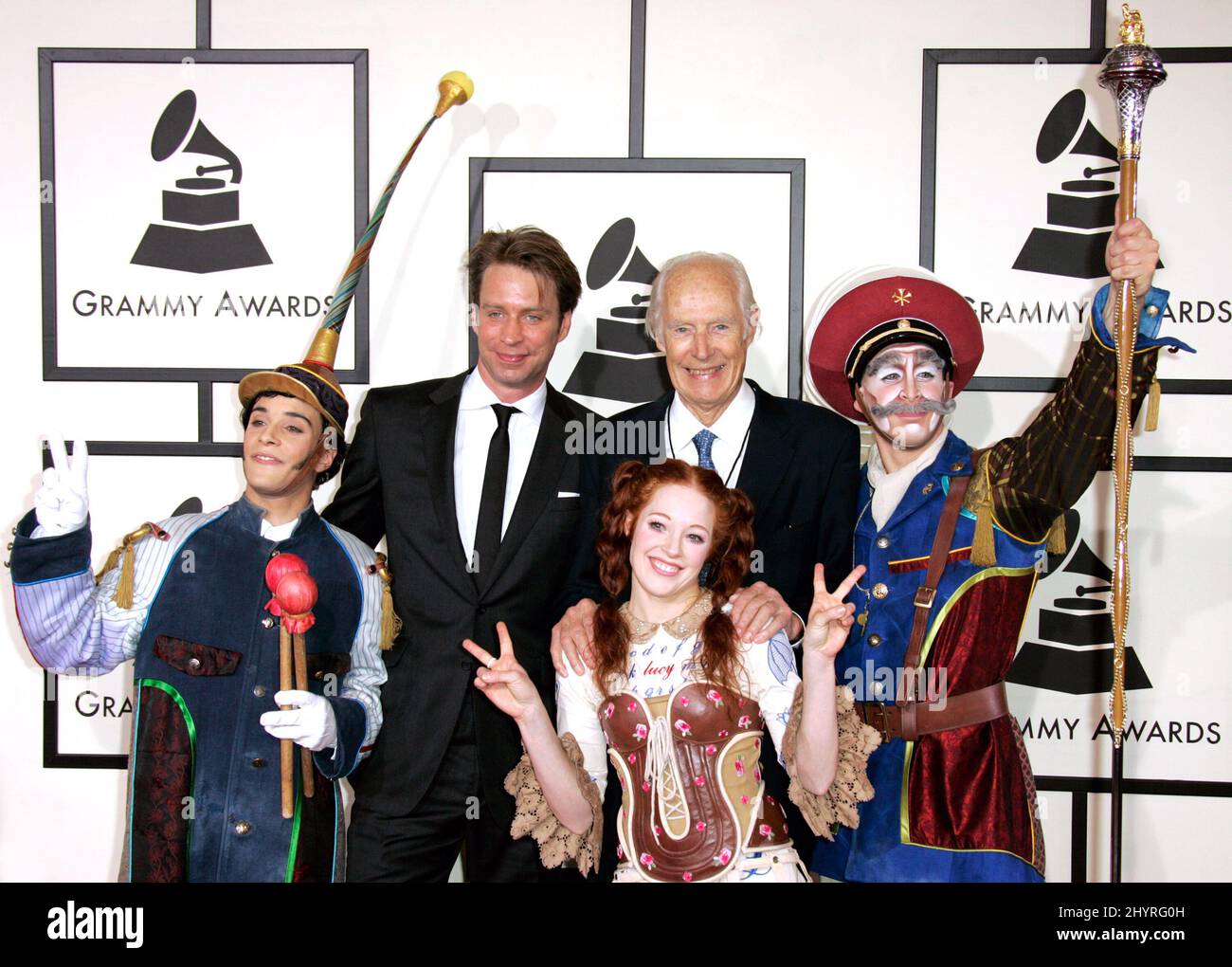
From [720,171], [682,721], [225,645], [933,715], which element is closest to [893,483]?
[933,715]

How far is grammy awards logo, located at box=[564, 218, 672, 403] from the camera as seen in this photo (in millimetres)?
4266

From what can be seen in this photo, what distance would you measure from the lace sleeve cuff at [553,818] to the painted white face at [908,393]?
50.5 inches

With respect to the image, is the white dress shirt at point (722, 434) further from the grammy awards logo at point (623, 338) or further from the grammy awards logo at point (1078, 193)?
the grammy awards logo at point (1078, 193)

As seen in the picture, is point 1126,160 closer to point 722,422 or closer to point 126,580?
point 722,422

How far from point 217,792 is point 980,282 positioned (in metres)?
3.30

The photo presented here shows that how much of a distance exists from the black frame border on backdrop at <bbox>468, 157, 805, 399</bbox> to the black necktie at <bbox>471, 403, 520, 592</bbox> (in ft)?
2.77

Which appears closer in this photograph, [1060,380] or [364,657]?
[364,657]

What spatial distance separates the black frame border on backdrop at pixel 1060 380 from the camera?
420cm

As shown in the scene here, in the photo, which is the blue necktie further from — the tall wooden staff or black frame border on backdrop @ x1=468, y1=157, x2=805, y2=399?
the tall wooden staff

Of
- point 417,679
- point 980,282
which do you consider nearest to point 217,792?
point 417,679

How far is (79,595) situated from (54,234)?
204cm

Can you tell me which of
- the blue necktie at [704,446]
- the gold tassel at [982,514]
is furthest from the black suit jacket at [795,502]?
the gold tassel at [982,514]

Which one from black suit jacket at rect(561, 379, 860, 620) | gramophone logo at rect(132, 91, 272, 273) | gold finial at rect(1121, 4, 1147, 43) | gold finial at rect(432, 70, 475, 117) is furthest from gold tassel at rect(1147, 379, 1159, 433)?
gramophone logo at rect(132, 91, 272, 273)

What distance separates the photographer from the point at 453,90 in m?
3.88
